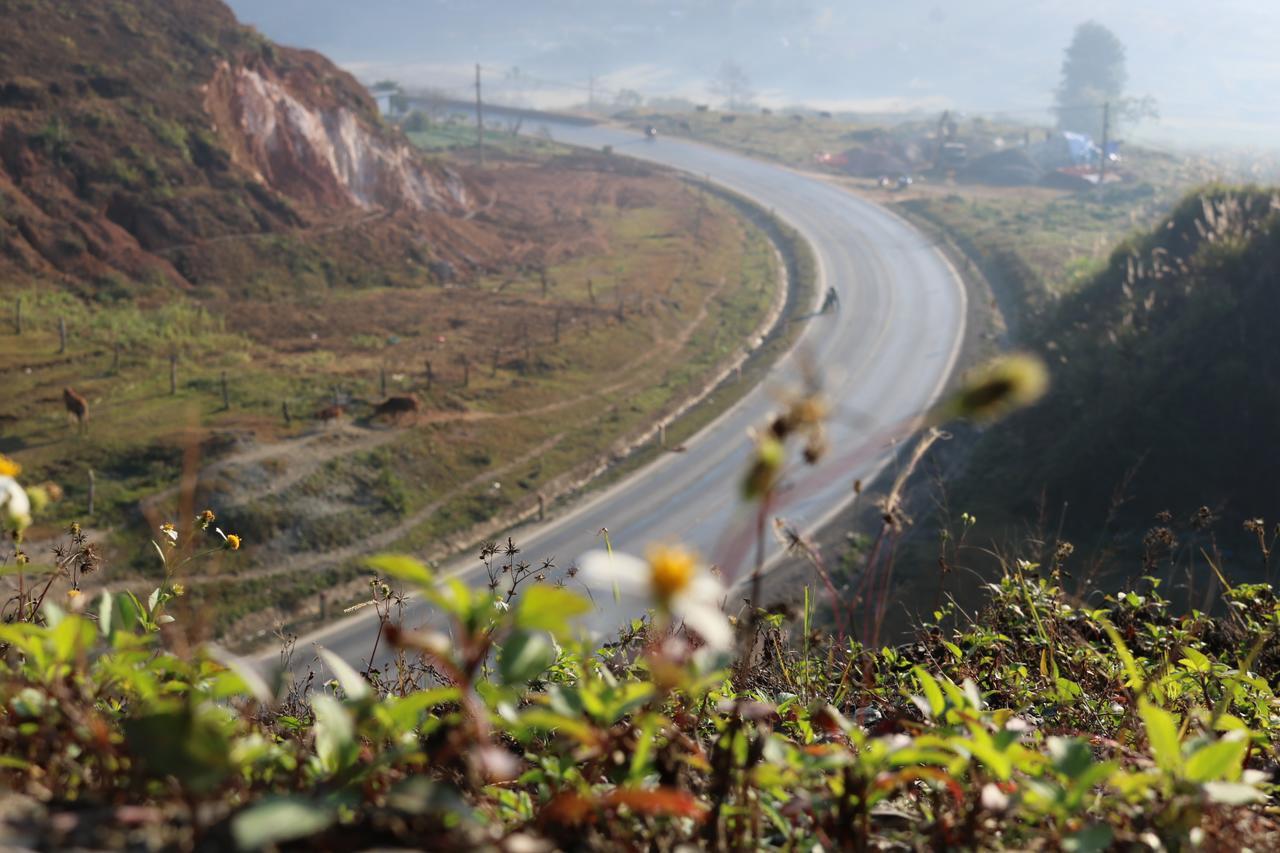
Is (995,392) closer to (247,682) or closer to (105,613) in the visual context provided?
(247,682)

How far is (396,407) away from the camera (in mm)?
27828

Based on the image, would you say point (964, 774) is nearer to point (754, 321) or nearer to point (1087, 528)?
point (1087, 528)

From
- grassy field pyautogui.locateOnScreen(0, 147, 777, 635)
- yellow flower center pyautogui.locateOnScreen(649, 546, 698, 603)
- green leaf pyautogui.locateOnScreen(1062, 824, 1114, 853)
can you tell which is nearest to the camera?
yellow flower center pyautogui.locateOnScreen(649, 546, 698, 603)

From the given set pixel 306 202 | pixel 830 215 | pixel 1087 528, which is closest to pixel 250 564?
pixel 1087 528

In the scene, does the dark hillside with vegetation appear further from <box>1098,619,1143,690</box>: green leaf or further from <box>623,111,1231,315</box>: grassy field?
<box>1098,619,1143,690</box>: green leaf

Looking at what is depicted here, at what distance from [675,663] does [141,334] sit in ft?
110

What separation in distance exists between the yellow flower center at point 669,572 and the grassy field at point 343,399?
497 inches

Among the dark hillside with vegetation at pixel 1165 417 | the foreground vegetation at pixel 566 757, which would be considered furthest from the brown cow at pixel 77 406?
the foreground vegetation at pixel 566 757

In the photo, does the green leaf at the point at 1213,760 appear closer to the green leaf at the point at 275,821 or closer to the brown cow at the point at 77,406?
the green leaf at the point at 275,821

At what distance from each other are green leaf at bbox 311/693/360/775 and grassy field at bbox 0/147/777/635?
1197 cm

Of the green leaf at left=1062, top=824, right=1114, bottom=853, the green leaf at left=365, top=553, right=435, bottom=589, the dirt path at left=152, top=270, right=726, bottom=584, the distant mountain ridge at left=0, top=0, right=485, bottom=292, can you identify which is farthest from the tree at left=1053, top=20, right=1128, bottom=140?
the green leaf at left=365, top=553, right=435, bottom=589

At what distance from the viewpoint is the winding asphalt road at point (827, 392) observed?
59.3 ft

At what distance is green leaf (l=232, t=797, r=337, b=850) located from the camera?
4.47ft

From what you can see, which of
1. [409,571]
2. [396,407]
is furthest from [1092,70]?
[409,571]
